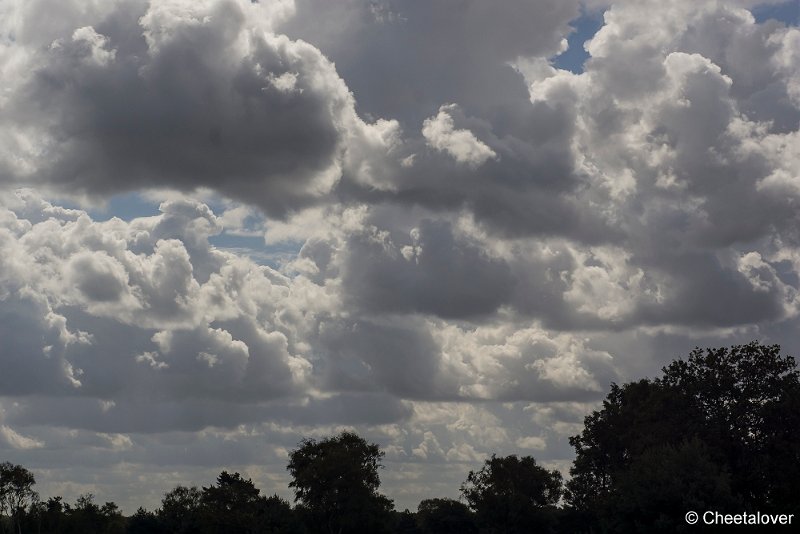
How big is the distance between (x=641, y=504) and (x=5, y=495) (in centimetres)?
11350

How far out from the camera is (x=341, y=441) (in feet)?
492

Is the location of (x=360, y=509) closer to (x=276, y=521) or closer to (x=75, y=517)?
(x=276, y=521)

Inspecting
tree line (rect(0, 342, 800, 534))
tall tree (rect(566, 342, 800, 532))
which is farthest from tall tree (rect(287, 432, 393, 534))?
tall tree (rect(566, 342, 800, 532))

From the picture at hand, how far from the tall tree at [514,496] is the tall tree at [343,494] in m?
19.7

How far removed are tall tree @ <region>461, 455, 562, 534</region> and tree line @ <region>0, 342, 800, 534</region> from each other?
0.61 ft

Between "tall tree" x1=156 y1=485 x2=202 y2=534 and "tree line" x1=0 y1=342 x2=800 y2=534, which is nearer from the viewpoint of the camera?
"tree line" x1=0 y1=342 x2=800 y2=534

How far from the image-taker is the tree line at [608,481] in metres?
92.5

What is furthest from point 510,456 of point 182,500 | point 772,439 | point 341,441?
point 772,439

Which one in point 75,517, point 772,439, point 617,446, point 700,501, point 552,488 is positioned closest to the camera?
point 700,501

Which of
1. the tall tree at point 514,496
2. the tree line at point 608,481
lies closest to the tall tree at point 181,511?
the tree line at point 608,481

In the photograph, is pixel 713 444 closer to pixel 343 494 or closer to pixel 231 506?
pixel 343 494

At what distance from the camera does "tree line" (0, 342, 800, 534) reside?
92.5 meters

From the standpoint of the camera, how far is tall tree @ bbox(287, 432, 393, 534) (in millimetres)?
140375

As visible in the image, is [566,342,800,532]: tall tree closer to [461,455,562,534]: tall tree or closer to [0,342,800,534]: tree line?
[0,342,800,534]: tree line
